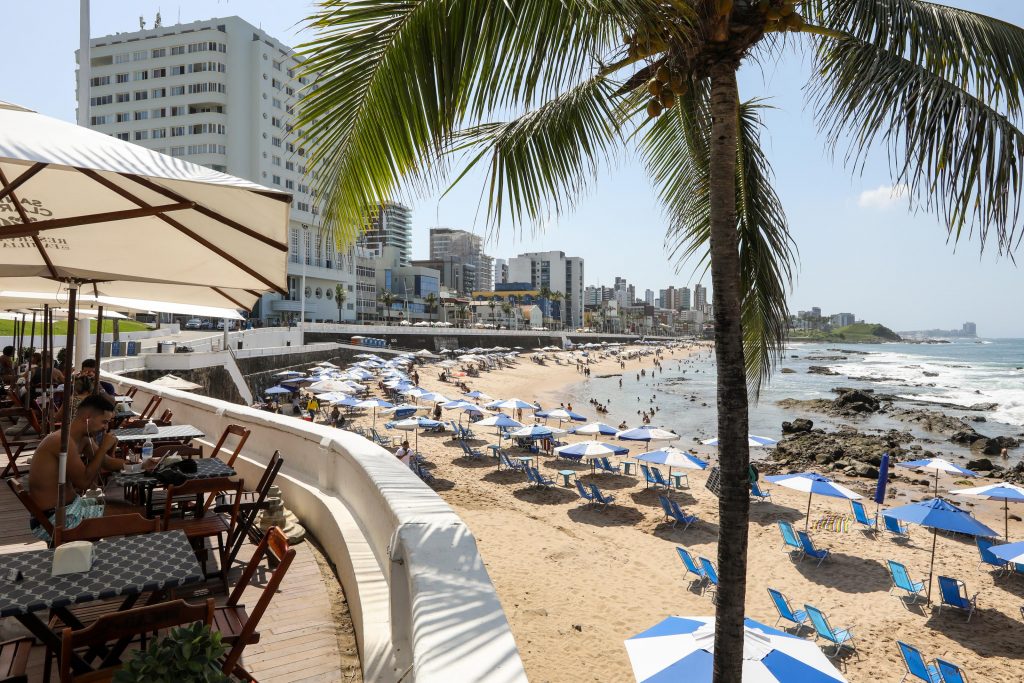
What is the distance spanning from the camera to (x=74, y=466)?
414 centimetres

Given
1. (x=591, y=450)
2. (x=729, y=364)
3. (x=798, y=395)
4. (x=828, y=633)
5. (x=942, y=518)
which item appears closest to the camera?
(x=729, y=364)

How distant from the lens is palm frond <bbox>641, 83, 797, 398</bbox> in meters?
4.55

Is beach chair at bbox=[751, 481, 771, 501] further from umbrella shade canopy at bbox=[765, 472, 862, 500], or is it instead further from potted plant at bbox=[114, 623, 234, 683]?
potted plant at bbox=[114, 623, 234, 683]

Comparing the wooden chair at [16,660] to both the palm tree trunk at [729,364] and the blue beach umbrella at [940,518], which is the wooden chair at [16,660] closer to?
the palm tree trunk at [729,364]

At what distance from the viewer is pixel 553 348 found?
108375mm

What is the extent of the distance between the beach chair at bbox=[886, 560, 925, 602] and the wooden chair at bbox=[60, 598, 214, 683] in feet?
39.7

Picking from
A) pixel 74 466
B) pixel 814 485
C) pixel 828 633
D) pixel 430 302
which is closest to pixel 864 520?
pixel 814 485

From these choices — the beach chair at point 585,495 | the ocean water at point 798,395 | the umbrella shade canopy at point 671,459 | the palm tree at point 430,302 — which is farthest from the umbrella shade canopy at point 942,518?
the palm tree at point 430,302

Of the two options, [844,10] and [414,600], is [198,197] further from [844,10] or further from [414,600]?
[844,10]

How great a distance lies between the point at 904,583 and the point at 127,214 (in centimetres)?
1270

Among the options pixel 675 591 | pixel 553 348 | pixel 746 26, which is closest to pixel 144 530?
pixel 746 26

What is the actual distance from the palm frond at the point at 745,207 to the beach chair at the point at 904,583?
26.2 ft

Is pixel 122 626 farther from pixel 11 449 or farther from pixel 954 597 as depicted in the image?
pixel 954 597

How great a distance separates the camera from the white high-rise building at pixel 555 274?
622ft
